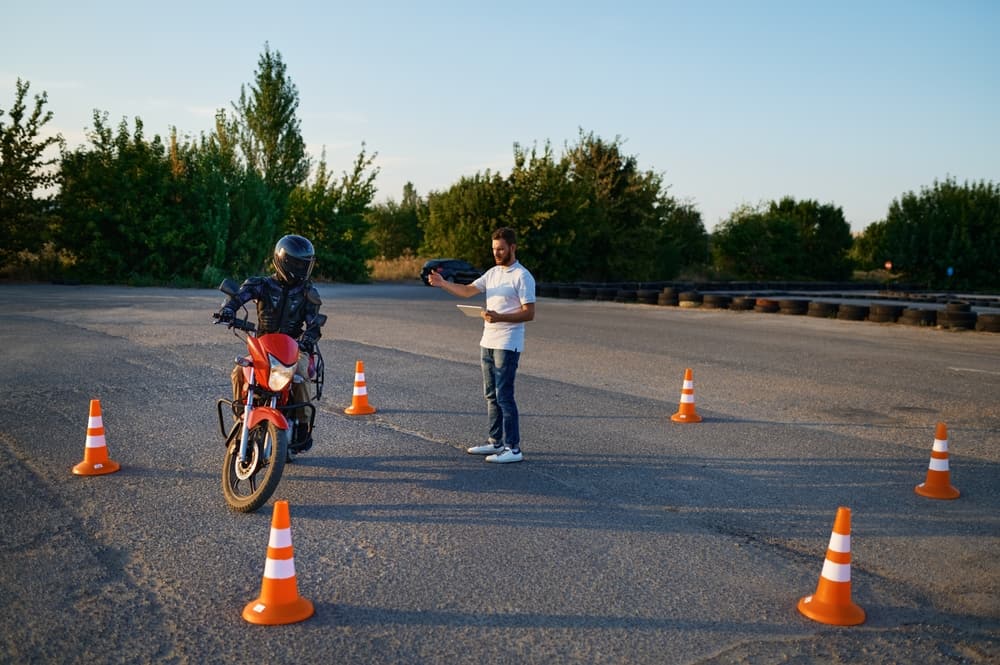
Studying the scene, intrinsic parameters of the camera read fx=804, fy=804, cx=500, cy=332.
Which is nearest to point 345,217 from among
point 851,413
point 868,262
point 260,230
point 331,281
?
point 331,281

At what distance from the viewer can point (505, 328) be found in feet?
22.7

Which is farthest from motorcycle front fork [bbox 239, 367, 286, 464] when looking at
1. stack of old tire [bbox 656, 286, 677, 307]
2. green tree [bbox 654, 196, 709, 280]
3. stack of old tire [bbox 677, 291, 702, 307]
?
green tree [bbox 654, 196, 709, 280]

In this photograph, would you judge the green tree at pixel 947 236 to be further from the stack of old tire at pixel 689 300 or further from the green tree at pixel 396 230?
the green tree at pixel 396 230

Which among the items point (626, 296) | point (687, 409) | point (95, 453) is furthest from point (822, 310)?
point (95, 453)

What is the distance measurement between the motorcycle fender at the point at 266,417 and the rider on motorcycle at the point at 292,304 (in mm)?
492

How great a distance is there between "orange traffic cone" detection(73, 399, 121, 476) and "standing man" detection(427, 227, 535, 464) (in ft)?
9.51

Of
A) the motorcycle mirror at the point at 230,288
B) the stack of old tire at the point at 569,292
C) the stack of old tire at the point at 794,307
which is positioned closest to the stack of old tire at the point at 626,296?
the stack of old tire at the point at 569,292

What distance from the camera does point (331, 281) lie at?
1604 inches

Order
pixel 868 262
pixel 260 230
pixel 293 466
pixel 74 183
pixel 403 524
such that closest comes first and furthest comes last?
pixel 403 524 < pixel 293 466 < pixel 74 183 < pixel 260 230 < pixel 868 262

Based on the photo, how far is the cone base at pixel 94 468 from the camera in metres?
A: 6.34

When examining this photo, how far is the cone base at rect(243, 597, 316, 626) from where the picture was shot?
3.88 metres

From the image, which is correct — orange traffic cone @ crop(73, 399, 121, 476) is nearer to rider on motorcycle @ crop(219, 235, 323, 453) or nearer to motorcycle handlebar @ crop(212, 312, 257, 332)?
rider on motorcycle @ crop(219, 235, 323, 453)

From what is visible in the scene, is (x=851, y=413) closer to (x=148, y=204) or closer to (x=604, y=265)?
(x=148, y=204)

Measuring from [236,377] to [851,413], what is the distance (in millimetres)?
6934
